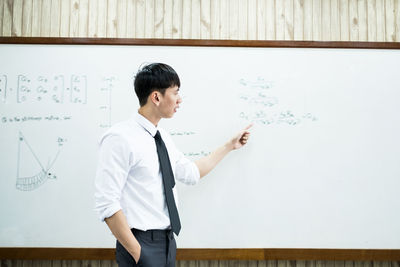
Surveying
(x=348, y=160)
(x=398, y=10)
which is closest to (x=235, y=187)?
(x=348, y=160)

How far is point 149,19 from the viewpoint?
1562 mm

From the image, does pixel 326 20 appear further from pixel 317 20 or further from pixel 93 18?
pixel 93 18

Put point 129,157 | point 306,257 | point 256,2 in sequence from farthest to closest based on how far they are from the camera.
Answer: point 256,2, point 306,257, point 129,157

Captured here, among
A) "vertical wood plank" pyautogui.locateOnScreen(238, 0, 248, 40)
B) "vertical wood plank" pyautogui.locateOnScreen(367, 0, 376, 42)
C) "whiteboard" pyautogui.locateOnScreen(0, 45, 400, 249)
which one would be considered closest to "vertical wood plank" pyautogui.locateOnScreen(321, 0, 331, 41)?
"whiteboard" pyautogui.locateOnScreen(0, 45, 400, 249)

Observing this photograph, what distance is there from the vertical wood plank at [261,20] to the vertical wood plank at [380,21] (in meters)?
0.62

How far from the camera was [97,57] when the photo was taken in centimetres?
151

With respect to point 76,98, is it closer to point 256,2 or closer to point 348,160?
point 256,2

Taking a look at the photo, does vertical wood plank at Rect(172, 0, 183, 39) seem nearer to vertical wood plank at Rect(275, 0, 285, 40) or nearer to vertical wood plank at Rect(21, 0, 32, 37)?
vertical wood plank at Rect(275, 0, 285, 40)

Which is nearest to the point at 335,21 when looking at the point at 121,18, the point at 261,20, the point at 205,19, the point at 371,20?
the point at 371,20

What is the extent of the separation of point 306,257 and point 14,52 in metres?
1.86

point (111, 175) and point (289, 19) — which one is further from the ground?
point (289, 19)

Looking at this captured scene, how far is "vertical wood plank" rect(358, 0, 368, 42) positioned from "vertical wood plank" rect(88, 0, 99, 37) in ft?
4.74

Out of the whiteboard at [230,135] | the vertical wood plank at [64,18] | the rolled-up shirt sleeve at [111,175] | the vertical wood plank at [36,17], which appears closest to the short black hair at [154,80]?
the rolled-up shirt sleeve at [111,175]

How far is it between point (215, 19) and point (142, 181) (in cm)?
101
